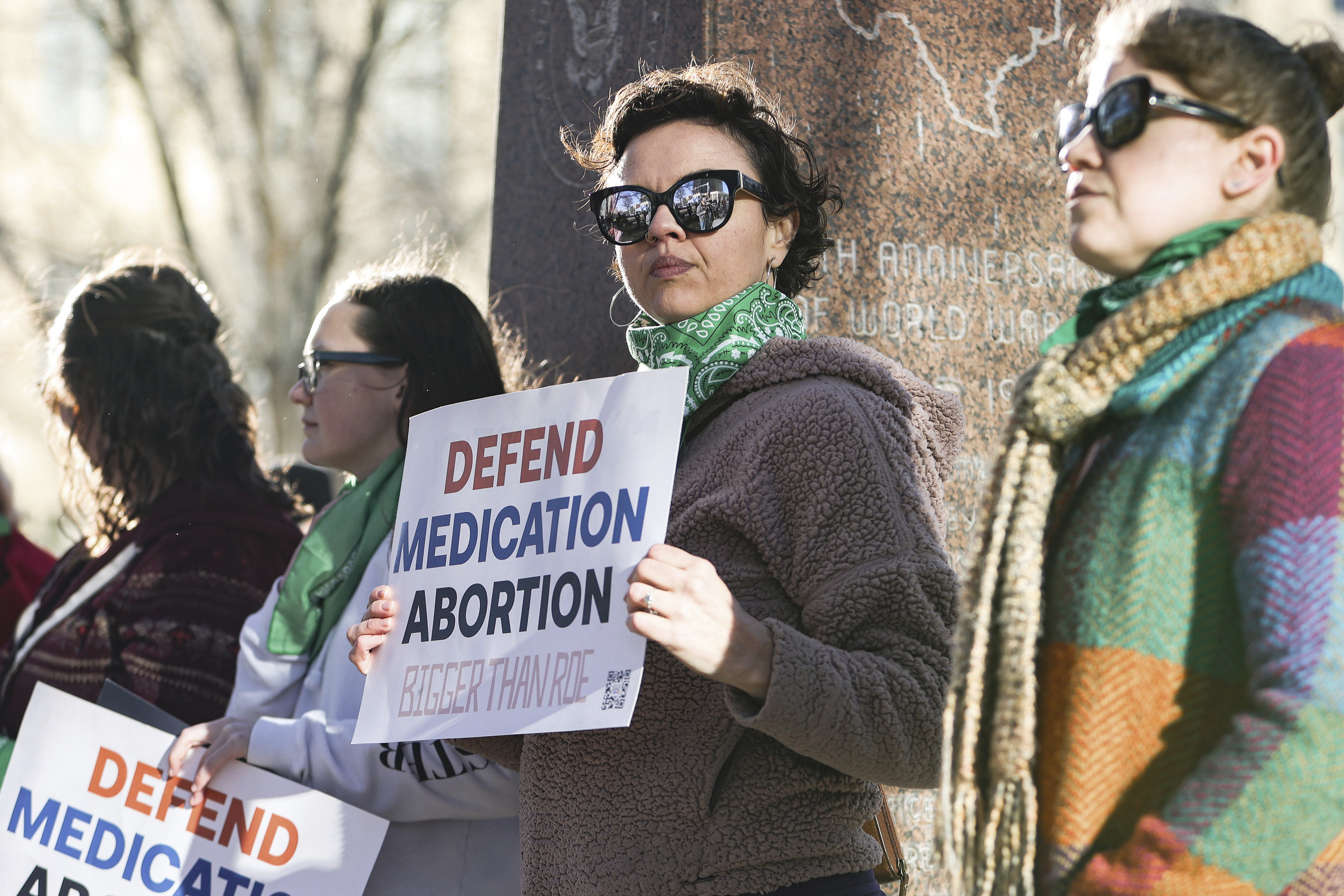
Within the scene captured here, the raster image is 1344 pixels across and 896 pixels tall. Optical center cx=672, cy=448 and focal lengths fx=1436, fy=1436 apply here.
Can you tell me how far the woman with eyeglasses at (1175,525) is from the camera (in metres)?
1.44

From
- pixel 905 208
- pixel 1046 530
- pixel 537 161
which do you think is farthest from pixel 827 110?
pixel 1046 530

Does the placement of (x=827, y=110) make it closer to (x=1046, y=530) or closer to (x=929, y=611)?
(x=929, y=611)

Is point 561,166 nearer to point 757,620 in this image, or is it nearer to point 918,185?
point 918,185

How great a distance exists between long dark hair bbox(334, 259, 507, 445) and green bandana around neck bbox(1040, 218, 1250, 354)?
1938 millimetres

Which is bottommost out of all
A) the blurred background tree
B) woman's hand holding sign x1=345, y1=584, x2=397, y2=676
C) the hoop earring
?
woman's hand holding sign x1=345, y1=584, x2=397, y2=676

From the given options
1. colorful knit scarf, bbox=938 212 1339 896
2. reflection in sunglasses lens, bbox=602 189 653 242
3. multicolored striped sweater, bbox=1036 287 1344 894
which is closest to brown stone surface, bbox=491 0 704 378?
reflection in sunglasses lens, bbox=602 189 653 242

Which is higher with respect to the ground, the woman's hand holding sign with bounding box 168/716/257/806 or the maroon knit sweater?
the maroon knit sweater

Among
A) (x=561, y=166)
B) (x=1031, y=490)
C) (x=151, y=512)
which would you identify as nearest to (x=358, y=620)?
(x=151, y=512)

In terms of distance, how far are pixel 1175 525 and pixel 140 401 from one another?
2984mm

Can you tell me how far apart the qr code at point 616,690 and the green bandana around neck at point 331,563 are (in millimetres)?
1140

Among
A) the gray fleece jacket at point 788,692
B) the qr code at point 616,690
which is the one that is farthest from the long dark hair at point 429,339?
the qr code at point 616,690

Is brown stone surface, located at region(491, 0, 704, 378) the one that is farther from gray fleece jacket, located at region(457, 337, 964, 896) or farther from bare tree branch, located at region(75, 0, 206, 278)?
bare tree branch, located at region(75, 0, 206, 278)

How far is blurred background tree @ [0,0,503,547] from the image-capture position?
16.1 m

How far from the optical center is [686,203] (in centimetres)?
253
